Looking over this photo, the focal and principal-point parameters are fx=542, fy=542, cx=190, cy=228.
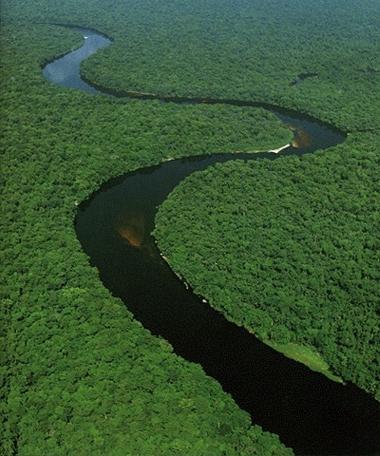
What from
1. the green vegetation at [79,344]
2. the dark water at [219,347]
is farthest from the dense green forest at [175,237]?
the dark water at [219,347]

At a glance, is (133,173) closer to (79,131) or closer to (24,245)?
(79,131)

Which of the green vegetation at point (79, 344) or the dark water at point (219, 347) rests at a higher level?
the green vegetation at point (79, 344)

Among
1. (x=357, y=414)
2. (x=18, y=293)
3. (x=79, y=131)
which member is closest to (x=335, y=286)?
(x=357, y=414)

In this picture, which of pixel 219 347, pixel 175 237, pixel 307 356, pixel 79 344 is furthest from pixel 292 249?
pixel 79 344

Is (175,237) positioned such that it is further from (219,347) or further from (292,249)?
(219,347)

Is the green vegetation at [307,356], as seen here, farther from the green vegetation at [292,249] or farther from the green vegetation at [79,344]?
the green vegetation at [79,344]

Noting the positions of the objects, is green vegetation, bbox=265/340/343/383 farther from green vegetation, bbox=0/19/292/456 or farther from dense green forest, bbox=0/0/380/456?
green vegetation, bbox=0/19/292/456

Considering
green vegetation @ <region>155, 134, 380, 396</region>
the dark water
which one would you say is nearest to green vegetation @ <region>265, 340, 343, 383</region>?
green vegetation @ <region>155, 134, 380, 396</region>
